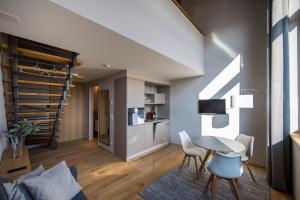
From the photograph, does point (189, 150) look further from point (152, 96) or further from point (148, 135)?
point (152, 96)

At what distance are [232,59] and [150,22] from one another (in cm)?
265

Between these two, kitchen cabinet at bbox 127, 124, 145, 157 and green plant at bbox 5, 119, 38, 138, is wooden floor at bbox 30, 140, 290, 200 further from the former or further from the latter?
green plant at bbox 5, 119, 38, 138

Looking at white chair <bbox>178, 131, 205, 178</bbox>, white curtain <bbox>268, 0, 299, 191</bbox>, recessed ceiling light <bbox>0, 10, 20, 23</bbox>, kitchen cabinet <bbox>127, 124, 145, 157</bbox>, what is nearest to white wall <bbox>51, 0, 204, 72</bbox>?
recessed ceiling light <bbox>0, 10, 20, 23</bbox>

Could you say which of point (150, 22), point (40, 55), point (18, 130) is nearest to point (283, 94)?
point (150, 22)

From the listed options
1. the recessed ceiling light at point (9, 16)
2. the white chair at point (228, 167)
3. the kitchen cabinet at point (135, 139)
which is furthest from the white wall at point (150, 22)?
the kitchen cabinet at point (135, 139)

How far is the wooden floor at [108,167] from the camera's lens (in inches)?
93.4

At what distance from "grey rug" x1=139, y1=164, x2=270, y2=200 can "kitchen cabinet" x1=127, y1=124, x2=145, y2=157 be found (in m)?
1.15

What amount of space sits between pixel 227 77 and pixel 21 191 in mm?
4342

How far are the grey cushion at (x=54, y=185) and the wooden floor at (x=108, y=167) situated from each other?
94 centimetres

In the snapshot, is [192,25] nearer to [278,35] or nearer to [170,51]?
[170,51]

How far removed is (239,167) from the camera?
6.56 feet

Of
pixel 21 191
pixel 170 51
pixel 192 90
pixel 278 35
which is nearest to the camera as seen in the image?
pixel 21 191

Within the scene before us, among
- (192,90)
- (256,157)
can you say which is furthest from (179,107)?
(256,157)

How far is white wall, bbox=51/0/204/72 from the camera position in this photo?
4.98ft
